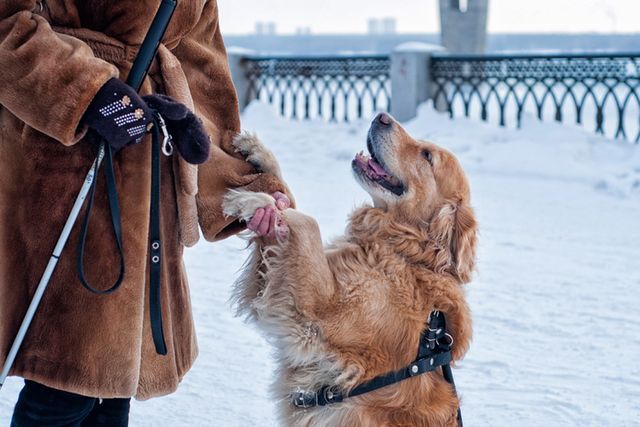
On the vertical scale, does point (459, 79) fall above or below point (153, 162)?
below

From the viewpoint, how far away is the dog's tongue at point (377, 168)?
329 cm

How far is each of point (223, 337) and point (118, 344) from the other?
260 cm

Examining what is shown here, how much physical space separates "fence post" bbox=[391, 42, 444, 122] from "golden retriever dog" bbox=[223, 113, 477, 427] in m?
9.79

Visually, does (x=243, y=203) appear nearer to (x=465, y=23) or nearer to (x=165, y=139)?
(x=165, y=139)

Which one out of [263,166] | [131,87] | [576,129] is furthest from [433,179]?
[576,129]

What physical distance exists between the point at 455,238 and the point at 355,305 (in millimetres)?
516

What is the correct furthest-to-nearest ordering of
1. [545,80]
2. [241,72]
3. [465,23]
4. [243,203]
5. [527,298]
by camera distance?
[465,23] < [241,72] < [545,80] < [527,298] < [243,203]

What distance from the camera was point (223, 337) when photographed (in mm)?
Result: 4844

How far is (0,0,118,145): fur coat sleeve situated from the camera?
2076mm

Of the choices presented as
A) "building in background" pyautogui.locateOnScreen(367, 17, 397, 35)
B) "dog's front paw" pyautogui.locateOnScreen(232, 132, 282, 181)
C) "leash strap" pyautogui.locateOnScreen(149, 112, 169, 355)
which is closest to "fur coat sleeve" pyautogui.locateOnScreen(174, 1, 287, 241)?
"dog's front paw" pyautogui.locateOnScreen(232, 132, 282, 181)

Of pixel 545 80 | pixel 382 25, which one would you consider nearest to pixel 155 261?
pixel 545 80

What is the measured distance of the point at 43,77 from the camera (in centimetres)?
208

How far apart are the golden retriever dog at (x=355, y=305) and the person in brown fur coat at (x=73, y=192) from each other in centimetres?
37

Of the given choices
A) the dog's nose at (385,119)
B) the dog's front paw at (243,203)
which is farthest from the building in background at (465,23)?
the dog's front paw at (243,203)
